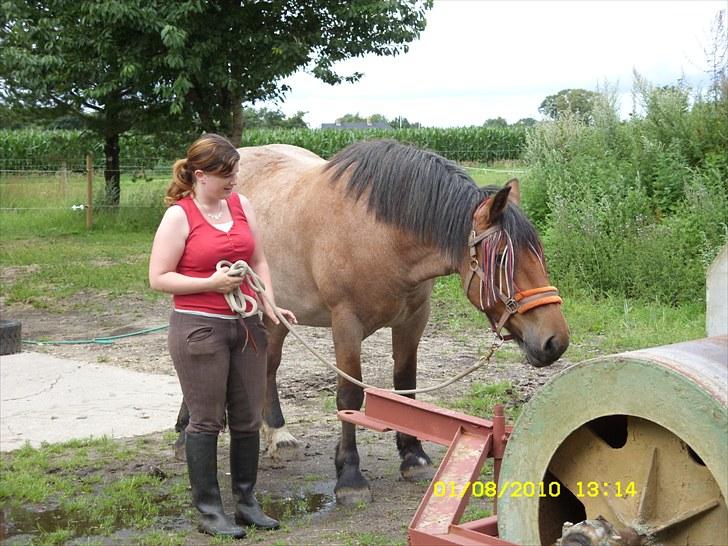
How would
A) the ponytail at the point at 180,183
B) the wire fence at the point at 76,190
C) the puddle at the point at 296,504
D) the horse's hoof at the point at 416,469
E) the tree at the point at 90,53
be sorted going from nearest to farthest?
the ponytail at the point at 180,183 < the puddle at the point at 296,504 < the horse's hoof at the point at 416,469 < the tree at the point at 90,53 < the wire fence at the point at 76,190

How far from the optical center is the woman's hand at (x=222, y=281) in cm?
422

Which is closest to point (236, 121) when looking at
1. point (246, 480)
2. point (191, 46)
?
point (191, 46)

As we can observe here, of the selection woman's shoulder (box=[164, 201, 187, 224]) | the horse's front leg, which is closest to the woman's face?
woman's shoulder (box=[164, 201, 187, 224])

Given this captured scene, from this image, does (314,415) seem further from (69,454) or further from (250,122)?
(250,122)

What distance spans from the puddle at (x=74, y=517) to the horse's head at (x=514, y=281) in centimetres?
147

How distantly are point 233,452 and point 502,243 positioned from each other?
1657mm

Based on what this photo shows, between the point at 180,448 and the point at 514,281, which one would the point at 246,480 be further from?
the point at 514,281

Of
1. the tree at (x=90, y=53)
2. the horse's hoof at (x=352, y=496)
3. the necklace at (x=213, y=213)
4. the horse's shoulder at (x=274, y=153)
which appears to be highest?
the tree at (x=90, y=53)

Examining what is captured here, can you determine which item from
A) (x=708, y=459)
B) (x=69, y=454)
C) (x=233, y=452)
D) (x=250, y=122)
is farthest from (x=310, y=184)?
(x=250, y=122)

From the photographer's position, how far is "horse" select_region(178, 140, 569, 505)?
4293 millimetres

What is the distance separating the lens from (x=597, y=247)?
1078 cm

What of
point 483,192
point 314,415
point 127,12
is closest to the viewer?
point 483,192

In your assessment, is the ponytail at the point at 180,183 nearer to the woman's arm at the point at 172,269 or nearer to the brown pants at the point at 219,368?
the woman's arm at the point at 172,269

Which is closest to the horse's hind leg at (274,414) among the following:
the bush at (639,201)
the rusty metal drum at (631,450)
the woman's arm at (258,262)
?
the woman's arm at (258,262)
